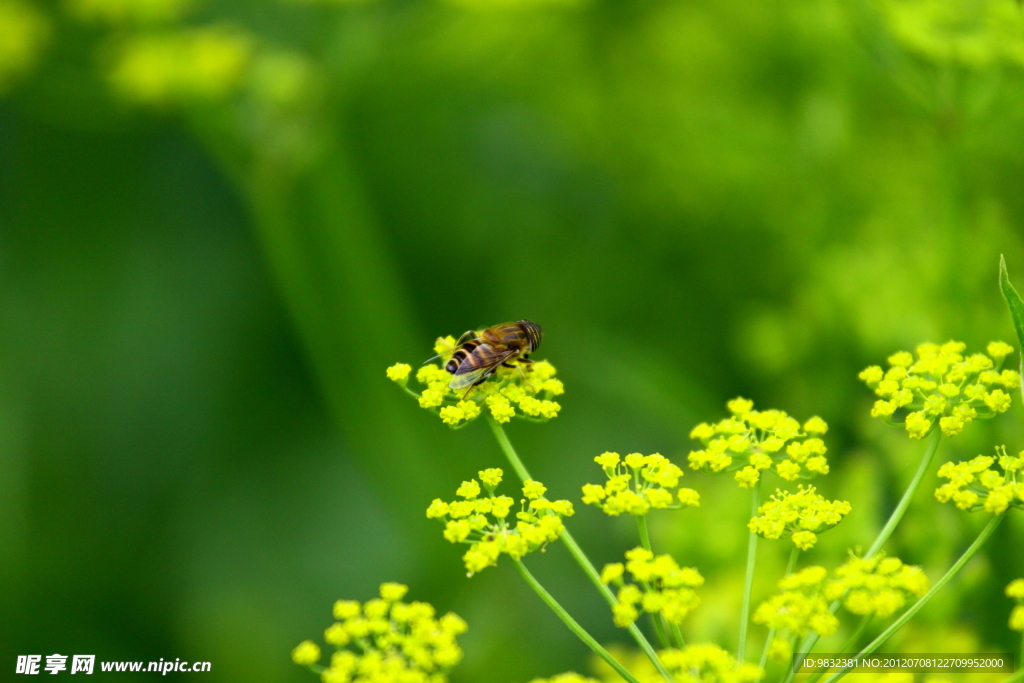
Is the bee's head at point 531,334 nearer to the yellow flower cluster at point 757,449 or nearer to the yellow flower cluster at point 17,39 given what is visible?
the yellow flower cluster at point 757,449

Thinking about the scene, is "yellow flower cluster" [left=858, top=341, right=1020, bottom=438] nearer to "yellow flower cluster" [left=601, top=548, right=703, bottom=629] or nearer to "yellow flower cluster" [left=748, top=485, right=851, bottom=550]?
"yellow flower cluster" [left=748, top=485, right=851, bottom=550]

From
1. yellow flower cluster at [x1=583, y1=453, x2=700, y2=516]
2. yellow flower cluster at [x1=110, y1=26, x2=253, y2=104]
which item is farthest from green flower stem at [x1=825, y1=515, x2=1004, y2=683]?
yellow flower cluster at [x1=110, y1=26, x2=253, y2=104]

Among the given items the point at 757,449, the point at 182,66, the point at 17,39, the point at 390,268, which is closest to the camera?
the point at 757,449

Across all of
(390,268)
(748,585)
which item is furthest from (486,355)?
(390,268)

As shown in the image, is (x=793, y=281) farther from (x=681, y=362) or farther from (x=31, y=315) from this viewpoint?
(x=31, y=315)

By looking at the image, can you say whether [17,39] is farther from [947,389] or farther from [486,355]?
[947,389]
